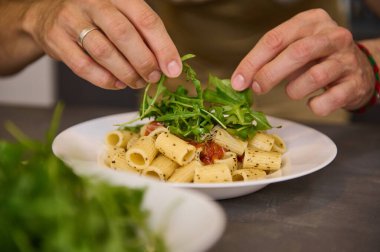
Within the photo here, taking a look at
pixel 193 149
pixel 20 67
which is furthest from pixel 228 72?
pixel 193 149

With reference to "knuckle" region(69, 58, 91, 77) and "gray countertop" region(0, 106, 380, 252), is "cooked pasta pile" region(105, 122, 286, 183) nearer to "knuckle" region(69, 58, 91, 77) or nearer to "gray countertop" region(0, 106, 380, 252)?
"gray countertop" region(0, 106, 380, 252)

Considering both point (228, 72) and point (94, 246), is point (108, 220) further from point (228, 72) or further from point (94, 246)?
point (228, 72)

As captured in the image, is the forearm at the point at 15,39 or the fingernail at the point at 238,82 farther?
the forearm at the point at 15,39

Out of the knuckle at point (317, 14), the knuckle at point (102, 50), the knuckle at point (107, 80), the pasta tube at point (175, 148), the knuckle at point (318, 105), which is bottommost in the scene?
the knuckle at point (318, 105)

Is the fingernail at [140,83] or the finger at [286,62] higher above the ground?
the finger at [286,62]

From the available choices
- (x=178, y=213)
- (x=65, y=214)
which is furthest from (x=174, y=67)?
(x=65, y=214)

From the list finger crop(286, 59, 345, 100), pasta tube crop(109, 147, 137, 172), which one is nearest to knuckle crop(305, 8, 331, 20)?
finger crop(286, 59, 345, 100)

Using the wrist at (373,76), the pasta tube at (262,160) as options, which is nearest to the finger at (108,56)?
the pasta tube at (262,160)

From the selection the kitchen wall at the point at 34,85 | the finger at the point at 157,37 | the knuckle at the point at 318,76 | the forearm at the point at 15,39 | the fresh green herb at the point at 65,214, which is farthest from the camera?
the kitchen wall at the point at 34,85

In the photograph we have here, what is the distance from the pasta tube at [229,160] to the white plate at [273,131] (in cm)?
8

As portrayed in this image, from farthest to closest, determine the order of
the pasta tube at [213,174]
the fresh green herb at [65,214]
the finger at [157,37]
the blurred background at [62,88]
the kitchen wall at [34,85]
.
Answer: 1. the kitchen wall at [34,85]
2. the blurred background at [62,88]
3. the finger at [157,37]
4. the pasta tube at [213,174]
5. the fresh green herb at [65,214]

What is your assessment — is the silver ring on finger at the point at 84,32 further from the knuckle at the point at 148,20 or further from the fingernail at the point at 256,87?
the fingernail at the point at 256,87

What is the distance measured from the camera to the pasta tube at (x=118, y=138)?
1354mm

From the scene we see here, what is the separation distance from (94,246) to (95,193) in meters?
0.08
